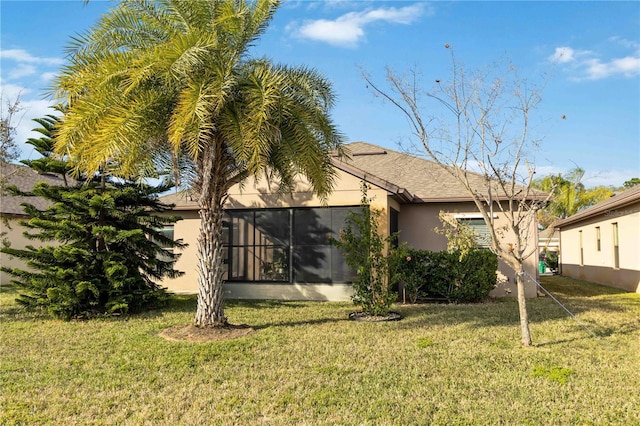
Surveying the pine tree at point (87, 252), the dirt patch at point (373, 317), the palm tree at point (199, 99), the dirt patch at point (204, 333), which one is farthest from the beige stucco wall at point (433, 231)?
the pine tree at point (87, 252)

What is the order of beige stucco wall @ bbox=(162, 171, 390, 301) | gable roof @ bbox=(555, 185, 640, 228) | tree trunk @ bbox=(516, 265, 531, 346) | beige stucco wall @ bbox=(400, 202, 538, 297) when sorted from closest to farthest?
1. tree trunk @ bbox=(516, 265, 531, 346)
2. beige stucco wall @ bbox=(162, 171, 390, 301)
3. beige stucco wall @ bbox=(400, 202, 538, 297)
4. gable roof @ bbox=(555, 185, 640, 228)

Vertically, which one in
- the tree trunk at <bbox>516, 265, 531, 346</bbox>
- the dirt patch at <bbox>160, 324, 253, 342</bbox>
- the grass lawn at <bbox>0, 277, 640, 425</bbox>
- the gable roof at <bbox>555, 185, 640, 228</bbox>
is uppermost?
the gable roof at <bbox>555, 185, 640, 228</bbox>

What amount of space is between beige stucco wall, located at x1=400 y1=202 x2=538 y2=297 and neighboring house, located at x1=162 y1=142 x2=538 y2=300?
0.03 metres

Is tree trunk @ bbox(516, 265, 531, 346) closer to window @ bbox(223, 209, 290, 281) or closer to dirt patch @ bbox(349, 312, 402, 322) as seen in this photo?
dirt patch @ bbox(349, 312, 402, 322)

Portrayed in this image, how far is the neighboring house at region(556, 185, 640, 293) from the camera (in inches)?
620

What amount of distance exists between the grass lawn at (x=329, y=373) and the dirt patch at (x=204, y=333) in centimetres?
37

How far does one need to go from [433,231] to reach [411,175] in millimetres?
2635

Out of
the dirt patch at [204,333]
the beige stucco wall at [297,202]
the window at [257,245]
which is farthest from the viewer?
the window at [257,245]

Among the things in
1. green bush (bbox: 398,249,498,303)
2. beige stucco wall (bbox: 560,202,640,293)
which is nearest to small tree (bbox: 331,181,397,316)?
green bush (bbox: 398,249,498,303)

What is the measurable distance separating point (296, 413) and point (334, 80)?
6.75m

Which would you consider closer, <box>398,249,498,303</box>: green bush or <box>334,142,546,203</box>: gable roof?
<box>398,249,498,303</box>: green bush

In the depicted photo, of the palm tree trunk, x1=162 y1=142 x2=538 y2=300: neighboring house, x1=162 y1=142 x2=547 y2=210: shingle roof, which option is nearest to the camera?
the palm tree trunk

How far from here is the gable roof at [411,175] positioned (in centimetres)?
1400

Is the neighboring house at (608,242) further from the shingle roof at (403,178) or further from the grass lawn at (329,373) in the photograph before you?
the grass lawn at (329,373)
